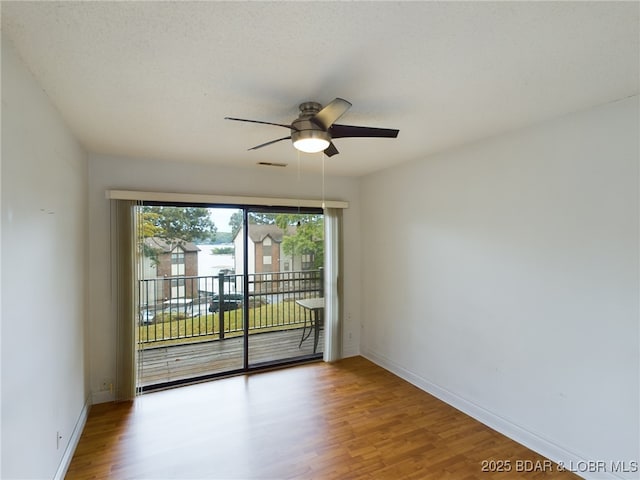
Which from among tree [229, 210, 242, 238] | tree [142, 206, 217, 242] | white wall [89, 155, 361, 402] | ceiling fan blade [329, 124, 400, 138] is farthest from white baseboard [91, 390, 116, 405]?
ceiling fan blade [329, 124, 400, 138]

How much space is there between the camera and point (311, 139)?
1.90 metres

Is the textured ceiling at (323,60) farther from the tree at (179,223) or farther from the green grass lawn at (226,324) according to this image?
the green grass lawn at (226,324)

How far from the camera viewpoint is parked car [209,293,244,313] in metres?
4.24

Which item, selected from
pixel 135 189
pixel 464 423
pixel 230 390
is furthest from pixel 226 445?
pixel 135 189

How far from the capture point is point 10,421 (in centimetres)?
139

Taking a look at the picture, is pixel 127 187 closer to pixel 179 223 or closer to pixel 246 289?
pixel 179 223

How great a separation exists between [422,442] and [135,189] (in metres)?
3.63

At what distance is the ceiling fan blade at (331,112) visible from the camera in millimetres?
1615

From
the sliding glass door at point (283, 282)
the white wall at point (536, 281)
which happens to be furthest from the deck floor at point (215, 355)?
the white wall at point (536, 281)

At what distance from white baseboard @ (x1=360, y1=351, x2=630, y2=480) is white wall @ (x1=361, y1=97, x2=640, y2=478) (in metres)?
0.01

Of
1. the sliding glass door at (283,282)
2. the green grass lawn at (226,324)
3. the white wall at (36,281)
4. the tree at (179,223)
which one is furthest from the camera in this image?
the green grass lawn at (226,324)

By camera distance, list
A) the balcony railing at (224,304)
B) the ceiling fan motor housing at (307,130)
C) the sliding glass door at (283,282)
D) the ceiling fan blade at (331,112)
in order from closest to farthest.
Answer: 1. the ceiling fan blade at (331,112)
2. the ceiling fan motor housing at (307,130)
3. the balcony railing at (224,304)
4. the sliding glass door at (283,282)

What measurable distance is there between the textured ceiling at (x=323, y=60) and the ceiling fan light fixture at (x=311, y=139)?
0.25 m

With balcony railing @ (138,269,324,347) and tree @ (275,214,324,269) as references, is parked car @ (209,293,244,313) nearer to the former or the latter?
balcony railing @ (138,269,324,347)
